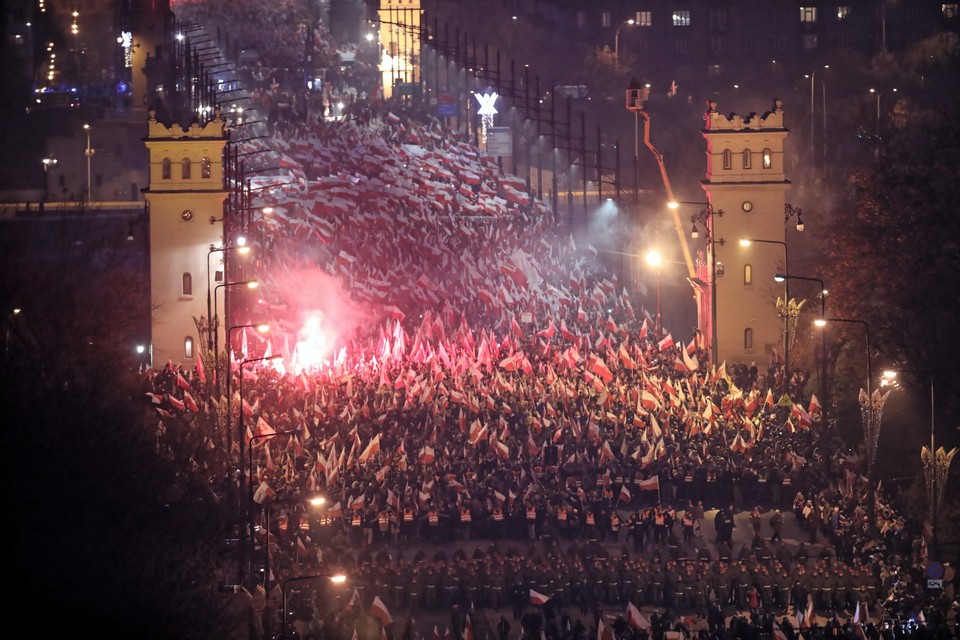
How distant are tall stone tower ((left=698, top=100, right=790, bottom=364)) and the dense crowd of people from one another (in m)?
2.99

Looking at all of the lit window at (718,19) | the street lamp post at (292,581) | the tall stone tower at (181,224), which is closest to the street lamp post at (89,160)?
the lit window at (718,19)

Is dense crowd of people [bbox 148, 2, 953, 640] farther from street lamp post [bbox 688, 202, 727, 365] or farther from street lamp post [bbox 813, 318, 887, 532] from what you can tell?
street lamp post [bbox 688, 202, 727, 365]

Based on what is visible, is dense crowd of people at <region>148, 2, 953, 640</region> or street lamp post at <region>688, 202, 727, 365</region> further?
street lamp post at <region>688, 202, 727, 365</region>

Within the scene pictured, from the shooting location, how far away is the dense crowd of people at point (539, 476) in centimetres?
3616

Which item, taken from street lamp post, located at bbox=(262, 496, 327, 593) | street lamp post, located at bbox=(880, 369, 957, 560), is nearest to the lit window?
street lamp post, located at bbox=(880, 369, 957, 560)

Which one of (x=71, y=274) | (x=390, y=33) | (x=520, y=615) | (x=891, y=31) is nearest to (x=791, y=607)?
(x=520, y=615)

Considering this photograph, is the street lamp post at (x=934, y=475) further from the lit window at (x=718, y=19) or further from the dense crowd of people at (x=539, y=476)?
the lit window at (x=718, y=19)

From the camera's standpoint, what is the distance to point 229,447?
136 feet

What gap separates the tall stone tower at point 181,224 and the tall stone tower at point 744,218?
14.4 meters

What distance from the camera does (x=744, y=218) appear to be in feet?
198

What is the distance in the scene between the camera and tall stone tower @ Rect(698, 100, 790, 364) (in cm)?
6016

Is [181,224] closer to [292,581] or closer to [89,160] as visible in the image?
[292,581]

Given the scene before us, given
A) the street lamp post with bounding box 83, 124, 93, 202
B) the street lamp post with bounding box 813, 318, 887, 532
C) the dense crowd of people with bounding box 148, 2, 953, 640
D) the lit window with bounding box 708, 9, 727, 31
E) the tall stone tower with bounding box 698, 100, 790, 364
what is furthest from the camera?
the lit window with bounding box 708, 9, 727, 31

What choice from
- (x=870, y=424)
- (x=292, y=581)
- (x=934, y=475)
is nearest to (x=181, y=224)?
(x=870, y=424)
